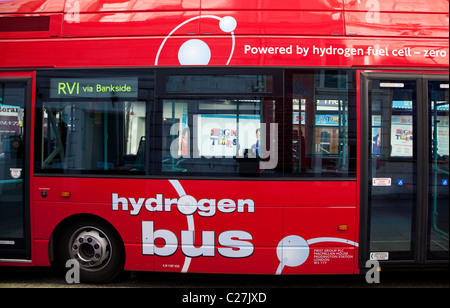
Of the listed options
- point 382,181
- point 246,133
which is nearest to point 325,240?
point 382,181

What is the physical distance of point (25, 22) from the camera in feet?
13.5

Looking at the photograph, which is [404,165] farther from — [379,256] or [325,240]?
[325,240]

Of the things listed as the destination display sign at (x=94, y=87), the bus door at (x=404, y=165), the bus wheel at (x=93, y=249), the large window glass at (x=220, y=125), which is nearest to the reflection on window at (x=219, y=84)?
the large window glass at (x=220, y=125)

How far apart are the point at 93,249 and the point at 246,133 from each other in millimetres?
2409

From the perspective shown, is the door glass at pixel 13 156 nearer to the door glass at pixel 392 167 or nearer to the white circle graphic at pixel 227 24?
the white circle graphic at pixel 227 24

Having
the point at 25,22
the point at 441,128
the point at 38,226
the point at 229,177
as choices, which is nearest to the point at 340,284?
the point at 229,177

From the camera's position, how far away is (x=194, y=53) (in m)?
3.93

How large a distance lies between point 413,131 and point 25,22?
16.4 ft

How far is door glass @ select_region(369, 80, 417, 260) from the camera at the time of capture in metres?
3.91

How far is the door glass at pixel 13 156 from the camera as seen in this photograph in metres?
4.12

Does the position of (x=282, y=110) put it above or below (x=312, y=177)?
above

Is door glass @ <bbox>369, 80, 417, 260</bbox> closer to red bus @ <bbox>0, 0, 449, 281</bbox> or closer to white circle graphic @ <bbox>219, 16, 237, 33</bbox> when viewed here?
red bus @ <bbox>0, 0, 449, 281</bbox>

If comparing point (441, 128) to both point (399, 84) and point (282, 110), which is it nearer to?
point (399, 84)

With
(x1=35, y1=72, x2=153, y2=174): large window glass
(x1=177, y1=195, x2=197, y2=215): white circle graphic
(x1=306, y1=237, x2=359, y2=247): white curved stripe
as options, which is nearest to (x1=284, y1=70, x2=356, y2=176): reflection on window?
(x1=306, y1=237, x2=359, y2=247): white curved stripe
